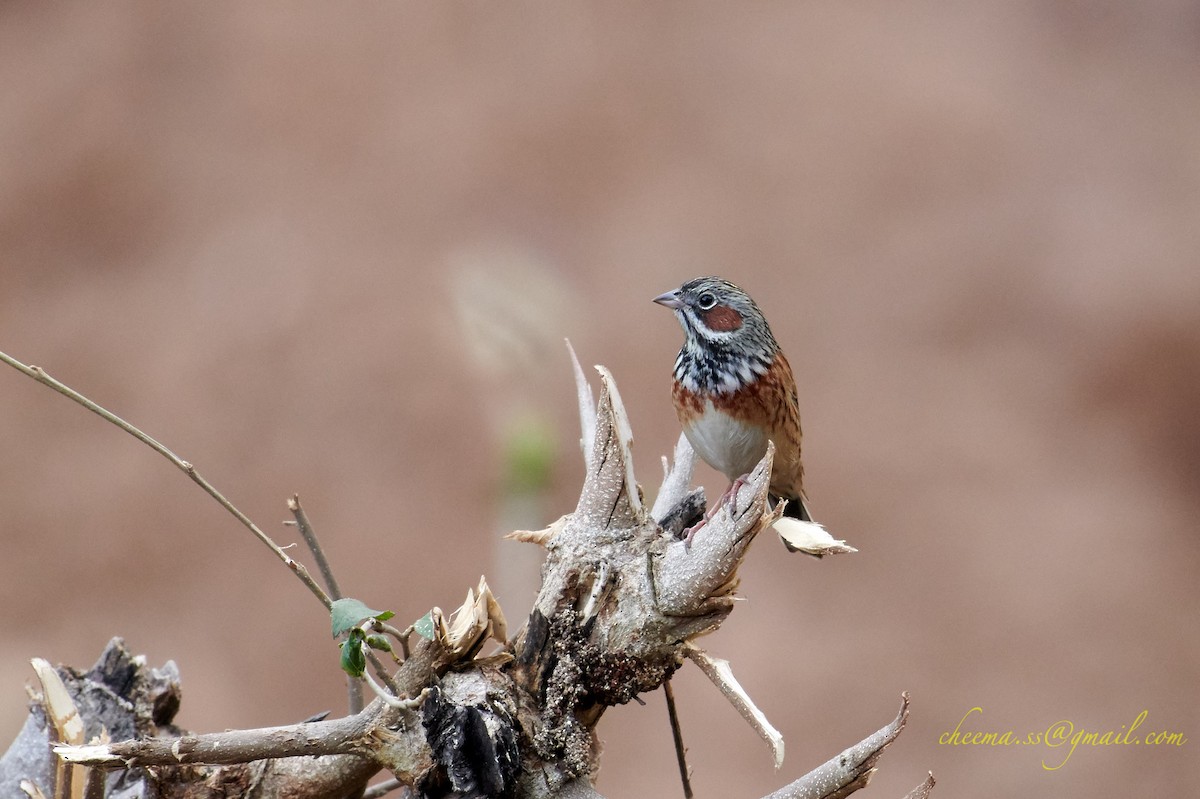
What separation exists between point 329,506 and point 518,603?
2.39m

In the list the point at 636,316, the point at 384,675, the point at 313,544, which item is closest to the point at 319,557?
the point at 313,544

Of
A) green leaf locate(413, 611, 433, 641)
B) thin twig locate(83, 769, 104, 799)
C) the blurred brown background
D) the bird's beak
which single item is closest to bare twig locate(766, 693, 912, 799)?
green leaf locate(413, 611, 433, 641)

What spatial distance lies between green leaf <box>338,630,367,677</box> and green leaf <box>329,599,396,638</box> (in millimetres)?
22

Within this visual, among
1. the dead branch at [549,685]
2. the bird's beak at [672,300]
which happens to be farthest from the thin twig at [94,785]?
the bird's beak at [672,300]

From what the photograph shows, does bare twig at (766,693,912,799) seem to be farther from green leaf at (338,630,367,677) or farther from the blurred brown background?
the blurred brown background

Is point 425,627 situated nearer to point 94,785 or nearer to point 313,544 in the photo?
point 313,544

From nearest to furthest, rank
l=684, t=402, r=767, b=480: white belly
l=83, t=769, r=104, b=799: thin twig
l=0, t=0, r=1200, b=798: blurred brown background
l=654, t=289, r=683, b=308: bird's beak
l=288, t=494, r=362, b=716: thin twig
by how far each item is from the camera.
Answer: l=83, t=769, r=104, b=799: thin twig, l=288, t=494, r=362, b=716: thin twig, l=684, t=402, r=767, b=480: white belly, l=654, t=289, r=683, b=308: bird's beak, l=0, t=0, r=1200, b=798: blurred brown background

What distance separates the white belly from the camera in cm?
268

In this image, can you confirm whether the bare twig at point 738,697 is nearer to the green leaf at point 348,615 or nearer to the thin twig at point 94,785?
the green leaf at point 348,615

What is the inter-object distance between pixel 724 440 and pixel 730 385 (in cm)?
14

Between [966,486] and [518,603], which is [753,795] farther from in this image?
[518,603]

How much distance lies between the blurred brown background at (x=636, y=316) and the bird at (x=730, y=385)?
8.89 ft

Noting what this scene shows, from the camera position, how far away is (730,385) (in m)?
2.71

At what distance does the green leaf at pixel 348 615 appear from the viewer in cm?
169
